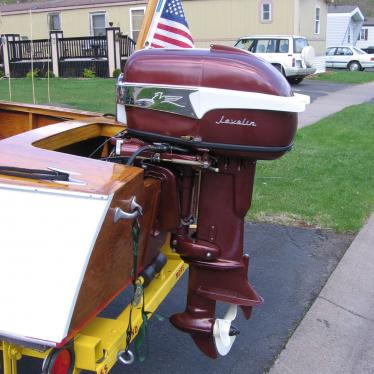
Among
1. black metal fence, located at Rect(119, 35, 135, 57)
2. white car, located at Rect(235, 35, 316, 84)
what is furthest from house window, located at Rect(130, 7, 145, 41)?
white car, located at Rect(235, 35, 316, 84)

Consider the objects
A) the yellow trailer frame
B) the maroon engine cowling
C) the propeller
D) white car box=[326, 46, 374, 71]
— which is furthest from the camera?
white car box=[326, 46, 374, 71]

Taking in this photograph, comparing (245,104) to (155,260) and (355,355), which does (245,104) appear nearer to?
(155,260)

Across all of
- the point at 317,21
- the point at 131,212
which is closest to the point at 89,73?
the point at 317,21

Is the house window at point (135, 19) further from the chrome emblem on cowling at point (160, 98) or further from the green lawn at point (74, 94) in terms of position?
the chrome emblem on cowling at point (160, 98)

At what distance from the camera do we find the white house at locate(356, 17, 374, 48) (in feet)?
157

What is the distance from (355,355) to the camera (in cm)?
321

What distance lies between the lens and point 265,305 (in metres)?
3.77

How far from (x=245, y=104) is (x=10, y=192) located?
3.27 feet

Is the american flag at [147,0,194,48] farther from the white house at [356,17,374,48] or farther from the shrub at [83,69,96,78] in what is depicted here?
the white house at [356,17,374,48]

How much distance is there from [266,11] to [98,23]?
789cm

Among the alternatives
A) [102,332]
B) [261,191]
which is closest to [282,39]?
[261,191]

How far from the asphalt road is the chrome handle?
4.03 feet

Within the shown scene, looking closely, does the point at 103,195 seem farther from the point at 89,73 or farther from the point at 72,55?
the point at 72,55

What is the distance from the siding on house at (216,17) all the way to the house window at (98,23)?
0.19 meters
